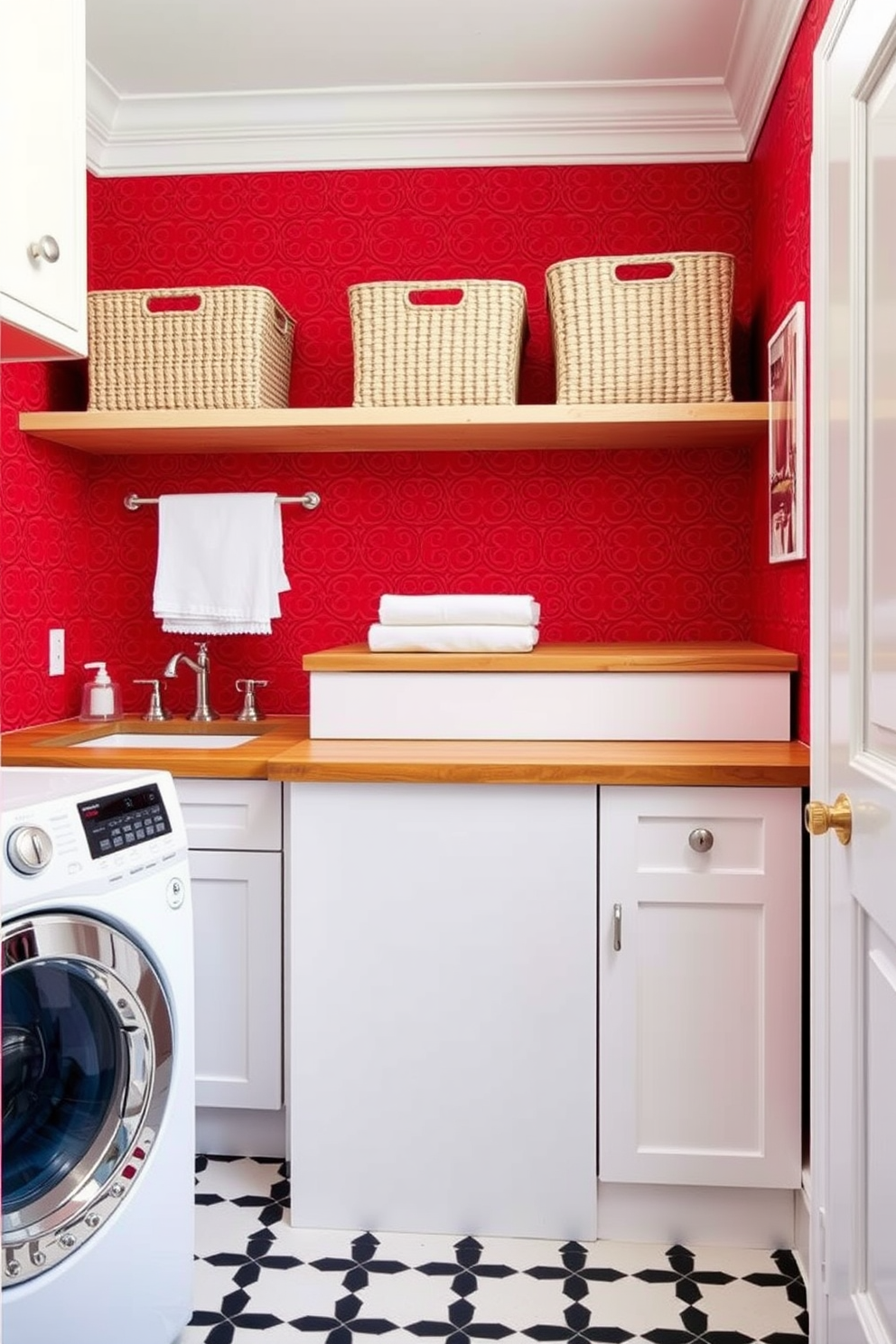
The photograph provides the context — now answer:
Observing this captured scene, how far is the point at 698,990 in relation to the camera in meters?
2.19

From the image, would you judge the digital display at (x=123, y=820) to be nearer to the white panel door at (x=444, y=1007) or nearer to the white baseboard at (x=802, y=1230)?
the white panel door at (x=444, y=1007)

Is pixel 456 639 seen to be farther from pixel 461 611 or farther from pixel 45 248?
pixel 45 248

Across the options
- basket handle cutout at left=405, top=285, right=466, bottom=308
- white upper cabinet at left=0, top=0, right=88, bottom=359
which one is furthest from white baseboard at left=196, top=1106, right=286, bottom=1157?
basket handle cutout at left=405, top=285, right=466, bottom=308

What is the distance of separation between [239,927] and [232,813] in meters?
0.24

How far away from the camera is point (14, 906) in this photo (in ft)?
5.14

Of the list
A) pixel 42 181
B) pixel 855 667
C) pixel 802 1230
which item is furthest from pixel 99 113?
pixel 802 1230

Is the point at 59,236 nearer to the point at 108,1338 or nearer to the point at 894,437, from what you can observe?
the point at 894,437

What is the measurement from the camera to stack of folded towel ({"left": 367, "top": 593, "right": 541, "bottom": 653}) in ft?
8.21

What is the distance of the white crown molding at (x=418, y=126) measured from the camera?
290 cm

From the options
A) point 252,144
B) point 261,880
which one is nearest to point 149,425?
point 252,144

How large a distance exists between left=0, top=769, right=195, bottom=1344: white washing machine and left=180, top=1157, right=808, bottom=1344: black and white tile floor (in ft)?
0.69

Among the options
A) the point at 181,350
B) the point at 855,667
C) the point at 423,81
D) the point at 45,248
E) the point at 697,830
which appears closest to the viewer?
the point at 45,248

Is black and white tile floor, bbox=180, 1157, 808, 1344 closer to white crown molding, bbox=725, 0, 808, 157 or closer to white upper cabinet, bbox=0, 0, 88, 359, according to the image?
white upper cabinet, bbox=0, 0, 88, 359

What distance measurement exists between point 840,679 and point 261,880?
1347 millimetres
